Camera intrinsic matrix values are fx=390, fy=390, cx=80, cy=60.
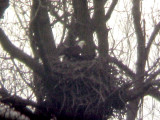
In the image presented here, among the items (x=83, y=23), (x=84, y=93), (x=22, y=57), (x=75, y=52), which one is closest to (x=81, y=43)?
(x=75, y=52)

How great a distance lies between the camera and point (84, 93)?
177 inches

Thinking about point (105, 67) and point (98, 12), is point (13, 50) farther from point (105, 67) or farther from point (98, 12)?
point (98, 12)

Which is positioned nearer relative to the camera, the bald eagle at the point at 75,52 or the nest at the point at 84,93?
the nest at the point at 84,93

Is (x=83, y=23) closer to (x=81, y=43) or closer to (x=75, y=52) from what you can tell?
(x=81, y=43)

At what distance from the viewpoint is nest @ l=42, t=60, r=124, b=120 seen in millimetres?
4371

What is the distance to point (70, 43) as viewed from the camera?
561 cm

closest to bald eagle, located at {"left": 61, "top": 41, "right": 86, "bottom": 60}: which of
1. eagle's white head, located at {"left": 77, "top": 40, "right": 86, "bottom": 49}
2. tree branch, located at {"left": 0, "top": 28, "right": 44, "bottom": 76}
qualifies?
eagle's white head, located at {"left": 77, "top": 40, "right": 86, "bottom": 49}

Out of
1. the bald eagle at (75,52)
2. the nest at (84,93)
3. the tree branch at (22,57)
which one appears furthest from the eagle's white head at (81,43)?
the tree branch at (22,57)

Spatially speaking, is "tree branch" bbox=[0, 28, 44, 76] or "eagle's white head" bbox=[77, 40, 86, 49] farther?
"eagle's white head" bbox=[77, 40, 86, 49]

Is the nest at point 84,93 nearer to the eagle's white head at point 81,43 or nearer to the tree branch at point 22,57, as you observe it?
the tree branch at point 22,57

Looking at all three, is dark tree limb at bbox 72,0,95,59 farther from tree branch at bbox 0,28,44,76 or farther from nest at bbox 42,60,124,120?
tree branch at bbox 0,28,44,76

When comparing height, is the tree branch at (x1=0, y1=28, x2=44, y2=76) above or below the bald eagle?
below

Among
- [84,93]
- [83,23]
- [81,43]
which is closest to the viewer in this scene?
[84,93]

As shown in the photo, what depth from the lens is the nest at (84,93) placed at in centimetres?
437
